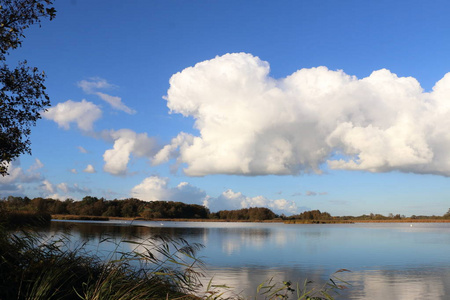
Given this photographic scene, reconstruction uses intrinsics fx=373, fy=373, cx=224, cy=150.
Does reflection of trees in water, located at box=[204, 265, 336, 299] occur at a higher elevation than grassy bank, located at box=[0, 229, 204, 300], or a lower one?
lower

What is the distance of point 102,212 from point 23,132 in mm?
125523

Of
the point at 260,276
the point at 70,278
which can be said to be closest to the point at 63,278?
the point at 70,278

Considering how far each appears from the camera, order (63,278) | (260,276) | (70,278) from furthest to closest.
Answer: (260,276)
(70,278)
(63,278)

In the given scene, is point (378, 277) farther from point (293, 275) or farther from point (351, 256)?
point (351, 256)

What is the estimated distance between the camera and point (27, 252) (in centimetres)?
808

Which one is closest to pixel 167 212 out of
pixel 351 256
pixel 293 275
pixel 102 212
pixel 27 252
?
pixel 102 212

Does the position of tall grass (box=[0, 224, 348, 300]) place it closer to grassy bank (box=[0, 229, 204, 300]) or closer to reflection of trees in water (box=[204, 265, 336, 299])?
grassy bank (box=[0, 229, 204, 300])

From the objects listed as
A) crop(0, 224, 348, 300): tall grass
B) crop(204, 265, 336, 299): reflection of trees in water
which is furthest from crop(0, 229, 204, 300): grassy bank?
crop(204, 265, 336, 299): reflection of trees in water

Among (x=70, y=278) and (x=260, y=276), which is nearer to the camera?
(x=70, y=278)

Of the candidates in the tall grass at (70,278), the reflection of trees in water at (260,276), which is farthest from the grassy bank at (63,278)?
the reflection of trees in water at (260,276)

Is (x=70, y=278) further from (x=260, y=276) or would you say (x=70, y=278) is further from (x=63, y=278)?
(x=260, y=276)

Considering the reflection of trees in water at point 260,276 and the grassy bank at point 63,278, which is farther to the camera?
the reflection of trees in water at point 260,276

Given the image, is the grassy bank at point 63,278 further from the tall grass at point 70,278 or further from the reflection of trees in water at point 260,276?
the reflection of trees in water at point 260,276

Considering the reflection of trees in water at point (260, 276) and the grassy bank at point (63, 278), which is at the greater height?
the grassy bank at point (63, 278)
